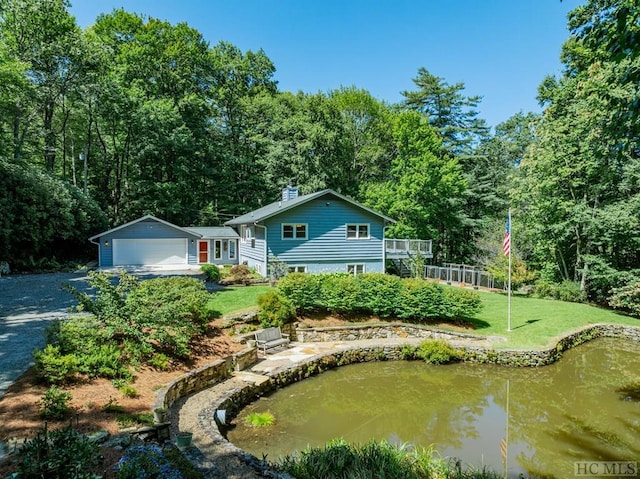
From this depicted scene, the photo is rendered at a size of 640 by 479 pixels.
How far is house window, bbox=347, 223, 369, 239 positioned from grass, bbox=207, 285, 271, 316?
6755mm

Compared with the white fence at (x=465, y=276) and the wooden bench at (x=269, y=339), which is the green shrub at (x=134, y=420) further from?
the white fence at (x=465, y=276)

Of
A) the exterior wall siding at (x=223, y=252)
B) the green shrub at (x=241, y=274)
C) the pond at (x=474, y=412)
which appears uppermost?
the exterior wall siding at (x=223, y=252)

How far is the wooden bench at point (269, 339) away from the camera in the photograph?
11.7 m

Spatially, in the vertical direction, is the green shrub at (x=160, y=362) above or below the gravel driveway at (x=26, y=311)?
below

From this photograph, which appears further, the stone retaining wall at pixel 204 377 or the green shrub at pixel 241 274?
the green shrub at pixel 241 274

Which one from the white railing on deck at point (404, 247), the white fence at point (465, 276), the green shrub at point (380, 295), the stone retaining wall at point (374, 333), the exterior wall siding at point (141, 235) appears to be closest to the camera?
the stone retaining wall at point (374, 333)

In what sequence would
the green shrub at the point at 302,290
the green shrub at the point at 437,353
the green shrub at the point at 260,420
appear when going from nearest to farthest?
the green shrub at the point at 260,420 < the green shrub at the point at 437,353 < the green shrub at the point at 302,290

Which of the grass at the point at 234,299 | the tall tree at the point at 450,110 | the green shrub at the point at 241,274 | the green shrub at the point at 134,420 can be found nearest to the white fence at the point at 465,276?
the green shrub at the point at 241,274

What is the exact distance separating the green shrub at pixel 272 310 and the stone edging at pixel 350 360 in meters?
2.38

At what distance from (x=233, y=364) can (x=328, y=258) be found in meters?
12.1

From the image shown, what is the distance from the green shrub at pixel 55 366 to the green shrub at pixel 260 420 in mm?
3581

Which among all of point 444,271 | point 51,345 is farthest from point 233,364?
point 444,271

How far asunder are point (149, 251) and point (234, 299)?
13.4 meters

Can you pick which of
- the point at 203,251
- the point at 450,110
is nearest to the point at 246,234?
the point at 203,251
